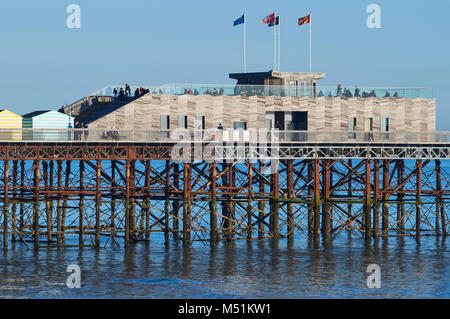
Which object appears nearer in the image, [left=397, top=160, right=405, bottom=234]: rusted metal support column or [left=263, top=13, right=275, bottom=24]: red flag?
[left=397, top=160, right=405, bottom=234]: rusted metal support column

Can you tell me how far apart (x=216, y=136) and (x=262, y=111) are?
7.05 metres

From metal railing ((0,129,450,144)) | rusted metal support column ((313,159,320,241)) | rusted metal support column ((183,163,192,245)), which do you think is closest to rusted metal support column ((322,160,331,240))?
rusted metal support column ((313,159,320,241))

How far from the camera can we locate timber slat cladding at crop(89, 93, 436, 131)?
251 ft

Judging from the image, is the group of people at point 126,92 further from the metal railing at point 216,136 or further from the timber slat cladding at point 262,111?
the metal railing at point 216,136

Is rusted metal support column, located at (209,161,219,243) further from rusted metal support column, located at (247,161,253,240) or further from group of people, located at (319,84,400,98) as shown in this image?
group of people, located at (319,84,400,98)

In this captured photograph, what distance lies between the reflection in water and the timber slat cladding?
986 cm

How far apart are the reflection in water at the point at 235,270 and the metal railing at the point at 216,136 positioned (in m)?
7.97

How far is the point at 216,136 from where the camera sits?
242ft

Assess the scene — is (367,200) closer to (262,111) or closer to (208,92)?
(262,111)

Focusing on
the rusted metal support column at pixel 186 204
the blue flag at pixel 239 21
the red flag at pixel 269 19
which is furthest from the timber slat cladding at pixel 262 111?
the blue flag at pixel 239 21

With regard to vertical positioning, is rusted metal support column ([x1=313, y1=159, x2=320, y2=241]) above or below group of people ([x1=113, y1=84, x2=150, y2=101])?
below

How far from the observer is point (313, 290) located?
58312 millimetres

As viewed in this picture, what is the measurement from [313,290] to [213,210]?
15249 millimetres
